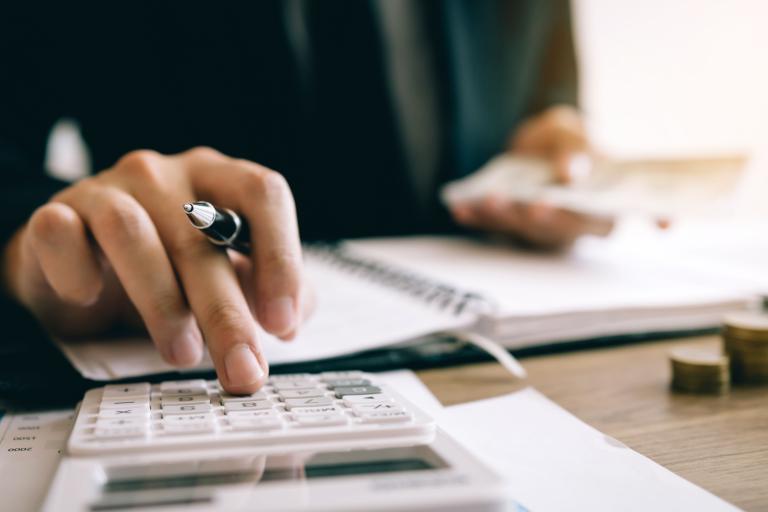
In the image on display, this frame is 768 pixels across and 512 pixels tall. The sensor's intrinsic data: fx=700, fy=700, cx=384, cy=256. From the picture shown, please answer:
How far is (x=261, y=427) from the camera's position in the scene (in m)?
0.32

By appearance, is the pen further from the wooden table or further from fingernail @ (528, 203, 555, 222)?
fingernail @ (528, 203, 555, 222)

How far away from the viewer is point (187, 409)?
344 mm

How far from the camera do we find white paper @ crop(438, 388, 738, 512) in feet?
0.99

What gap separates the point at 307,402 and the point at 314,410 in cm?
1

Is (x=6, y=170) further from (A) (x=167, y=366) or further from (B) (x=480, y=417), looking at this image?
(B) (x=480, y=417)

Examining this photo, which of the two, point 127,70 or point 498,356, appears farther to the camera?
point 127,70

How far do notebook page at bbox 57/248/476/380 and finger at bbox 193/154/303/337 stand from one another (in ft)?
0.12

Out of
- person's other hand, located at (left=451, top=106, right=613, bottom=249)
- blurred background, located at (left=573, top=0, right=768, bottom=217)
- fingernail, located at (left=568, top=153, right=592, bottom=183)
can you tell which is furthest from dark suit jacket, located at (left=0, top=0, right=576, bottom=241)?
blurred background, located at (left=573, top=0, right=768, bottom=217)

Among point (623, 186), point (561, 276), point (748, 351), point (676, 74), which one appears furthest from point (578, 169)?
point (676, 74)

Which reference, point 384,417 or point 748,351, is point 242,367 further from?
point 748,351

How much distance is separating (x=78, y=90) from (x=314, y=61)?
41 centimetres

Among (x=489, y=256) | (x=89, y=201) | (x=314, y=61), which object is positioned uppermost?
(x=314, y=61)

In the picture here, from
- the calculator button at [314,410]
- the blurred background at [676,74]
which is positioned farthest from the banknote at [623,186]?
the blurred background at [676,74]

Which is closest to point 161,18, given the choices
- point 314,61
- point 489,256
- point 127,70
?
point 127,70
